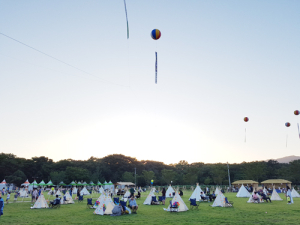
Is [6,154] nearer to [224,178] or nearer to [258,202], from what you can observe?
[224,178]

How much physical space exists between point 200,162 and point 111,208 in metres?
87.7

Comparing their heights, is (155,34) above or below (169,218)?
above

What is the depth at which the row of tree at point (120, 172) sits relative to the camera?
67.9 metres

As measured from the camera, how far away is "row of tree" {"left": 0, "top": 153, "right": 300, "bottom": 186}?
6788 cm

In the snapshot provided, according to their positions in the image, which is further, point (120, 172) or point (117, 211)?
point (120, 172)

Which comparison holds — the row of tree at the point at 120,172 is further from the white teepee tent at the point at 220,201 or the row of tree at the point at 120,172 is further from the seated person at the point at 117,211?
the seated person at the point at 117,211

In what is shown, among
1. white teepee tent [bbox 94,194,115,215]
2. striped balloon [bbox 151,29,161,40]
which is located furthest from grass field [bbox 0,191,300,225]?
striped balloon [bbox 151,29,161,40]

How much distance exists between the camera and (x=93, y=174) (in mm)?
77750

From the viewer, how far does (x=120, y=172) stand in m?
87.3

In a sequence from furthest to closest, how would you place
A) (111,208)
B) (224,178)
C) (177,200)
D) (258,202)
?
(224,178), (258,202), (177,200), (111,208)

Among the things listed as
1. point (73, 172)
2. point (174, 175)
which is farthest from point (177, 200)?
point (174, 175)

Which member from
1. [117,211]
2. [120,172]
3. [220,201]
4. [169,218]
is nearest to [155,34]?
[169,218]

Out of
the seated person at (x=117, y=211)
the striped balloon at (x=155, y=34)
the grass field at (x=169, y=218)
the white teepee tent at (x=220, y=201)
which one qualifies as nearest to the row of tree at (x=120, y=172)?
the white teepee tent at (x=220, y=201)

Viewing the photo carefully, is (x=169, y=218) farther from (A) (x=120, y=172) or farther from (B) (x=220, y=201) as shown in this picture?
(A) (x=120, y=172)
